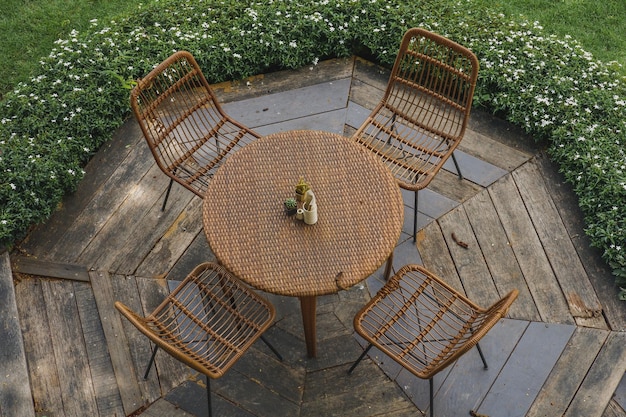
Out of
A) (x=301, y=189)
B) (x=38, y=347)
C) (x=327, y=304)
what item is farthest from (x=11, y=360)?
(x=301, y=189)

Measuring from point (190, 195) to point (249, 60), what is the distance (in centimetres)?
133

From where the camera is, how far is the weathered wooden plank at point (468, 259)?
12.3 ft

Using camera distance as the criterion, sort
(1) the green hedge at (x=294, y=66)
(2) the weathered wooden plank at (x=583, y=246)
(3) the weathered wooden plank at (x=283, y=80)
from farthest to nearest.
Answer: (3) the weathered wooden plank at (x=283, y=80) → (1) the green hedge at (x=294, y=66) → (2) the weathered wooden plank at (x=583, y=246)

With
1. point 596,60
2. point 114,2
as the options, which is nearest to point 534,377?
point 596,60

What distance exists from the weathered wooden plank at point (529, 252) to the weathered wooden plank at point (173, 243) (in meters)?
2.00

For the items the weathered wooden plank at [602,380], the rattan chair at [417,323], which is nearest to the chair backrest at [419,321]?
the rattan chair at [417,323]

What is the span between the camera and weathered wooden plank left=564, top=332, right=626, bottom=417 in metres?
3.30

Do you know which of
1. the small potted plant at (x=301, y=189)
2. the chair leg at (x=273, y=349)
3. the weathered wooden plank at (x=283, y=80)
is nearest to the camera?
the small potted plant at (x=301, y=189)

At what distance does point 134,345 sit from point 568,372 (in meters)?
2.53

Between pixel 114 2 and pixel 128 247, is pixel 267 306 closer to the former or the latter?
pixel 128 247

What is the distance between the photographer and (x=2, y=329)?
357 cm

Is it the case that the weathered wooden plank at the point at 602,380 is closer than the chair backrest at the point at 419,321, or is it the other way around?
the chair backrest at the point at 419,321

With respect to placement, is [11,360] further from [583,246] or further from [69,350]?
[583,246]

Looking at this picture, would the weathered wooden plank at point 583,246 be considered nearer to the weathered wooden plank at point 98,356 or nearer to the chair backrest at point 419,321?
the chair backrest at point 419,321
